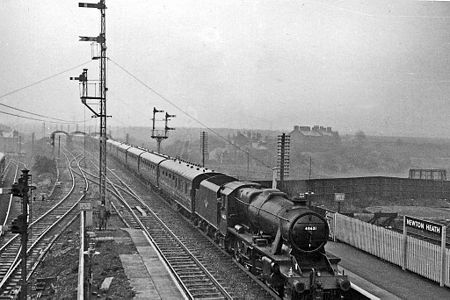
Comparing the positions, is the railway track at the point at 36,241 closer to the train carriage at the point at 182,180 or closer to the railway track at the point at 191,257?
the railway track at the point at 191,257

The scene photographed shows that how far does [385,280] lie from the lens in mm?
15672

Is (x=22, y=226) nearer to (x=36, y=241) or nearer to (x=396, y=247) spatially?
(x=36, y=241)

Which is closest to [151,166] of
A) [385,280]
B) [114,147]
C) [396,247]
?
[396,247]

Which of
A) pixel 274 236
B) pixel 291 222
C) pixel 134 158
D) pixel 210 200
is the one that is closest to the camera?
pixel 291 222

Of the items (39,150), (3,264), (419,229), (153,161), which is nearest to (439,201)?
(153,161)

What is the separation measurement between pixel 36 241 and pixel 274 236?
12862 millimetres

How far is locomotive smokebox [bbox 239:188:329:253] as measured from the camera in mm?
12812

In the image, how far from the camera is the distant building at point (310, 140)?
9449cm

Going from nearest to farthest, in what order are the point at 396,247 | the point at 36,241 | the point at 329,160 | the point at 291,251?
the point at 291,251, the point at 396,247, the point at 36,241, the point at 329,160

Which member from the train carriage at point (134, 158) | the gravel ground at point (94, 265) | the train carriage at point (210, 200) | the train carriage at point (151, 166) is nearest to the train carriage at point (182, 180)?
the train carriage at point (210, 200)

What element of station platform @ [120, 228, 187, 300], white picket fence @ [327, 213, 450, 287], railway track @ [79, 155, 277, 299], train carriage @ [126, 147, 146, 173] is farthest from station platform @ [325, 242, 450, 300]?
train carriage @ [126, 147, 146, 173]

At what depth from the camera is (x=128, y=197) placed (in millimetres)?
35500

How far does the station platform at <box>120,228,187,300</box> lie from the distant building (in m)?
76.4

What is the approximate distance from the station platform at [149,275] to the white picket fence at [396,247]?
8.80m
